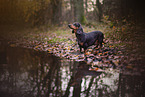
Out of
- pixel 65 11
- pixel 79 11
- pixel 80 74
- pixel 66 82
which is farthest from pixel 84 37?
pixel 65 11

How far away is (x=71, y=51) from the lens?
4.75 metres

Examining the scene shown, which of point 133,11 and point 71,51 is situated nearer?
point 71,51

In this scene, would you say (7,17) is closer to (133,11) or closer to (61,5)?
(61,5)

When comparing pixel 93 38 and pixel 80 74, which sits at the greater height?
pixel 93 38

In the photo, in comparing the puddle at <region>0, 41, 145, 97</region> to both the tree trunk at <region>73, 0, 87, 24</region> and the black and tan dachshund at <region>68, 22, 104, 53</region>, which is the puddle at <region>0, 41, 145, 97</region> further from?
the tree trunk at <region>73, 0, 87, 24</region>

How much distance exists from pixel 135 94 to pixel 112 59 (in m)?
1.66

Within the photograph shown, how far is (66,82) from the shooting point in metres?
2.44

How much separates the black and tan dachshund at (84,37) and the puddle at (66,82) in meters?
0.89

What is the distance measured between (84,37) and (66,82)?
1873mm

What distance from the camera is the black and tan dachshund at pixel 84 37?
3.90 metres

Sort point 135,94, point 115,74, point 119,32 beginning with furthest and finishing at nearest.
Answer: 1. point 119,32
2. point 115,74
3. point 135,94

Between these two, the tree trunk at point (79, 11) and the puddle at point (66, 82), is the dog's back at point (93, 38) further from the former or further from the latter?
the tree trunk at point (79, 11)

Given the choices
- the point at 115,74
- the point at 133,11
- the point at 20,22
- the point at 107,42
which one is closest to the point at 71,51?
the point at 107,42

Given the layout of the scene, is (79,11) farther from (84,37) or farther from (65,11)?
(84,37)
